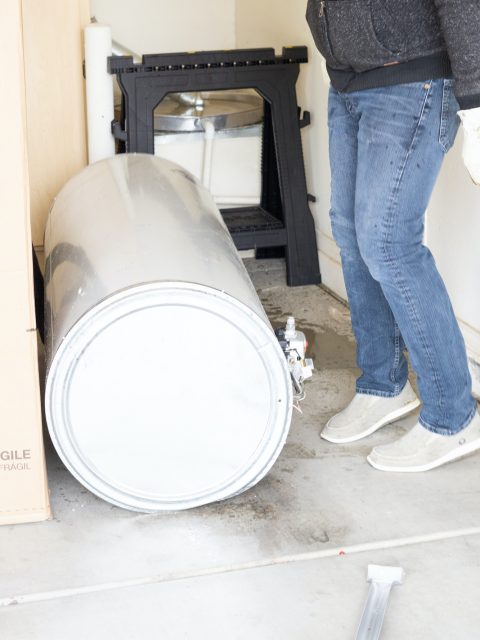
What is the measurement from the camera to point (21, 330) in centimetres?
185

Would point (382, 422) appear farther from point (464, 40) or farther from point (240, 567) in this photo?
point (464, 40)

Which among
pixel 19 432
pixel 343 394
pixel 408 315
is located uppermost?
pixel 408 315

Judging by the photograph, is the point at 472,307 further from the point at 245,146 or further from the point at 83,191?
the point at 245,146

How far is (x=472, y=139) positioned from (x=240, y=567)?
0.92 metres

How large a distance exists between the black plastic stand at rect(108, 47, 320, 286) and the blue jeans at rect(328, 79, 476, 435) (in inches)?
47.6

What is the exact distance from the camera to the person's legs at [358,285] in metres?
2.10

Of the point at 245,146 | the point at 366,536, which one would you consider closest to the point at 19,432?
the point at 366,536

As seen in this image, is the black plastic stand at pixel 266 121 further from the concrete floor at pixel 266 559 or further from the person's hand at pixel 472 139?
the person's hand at pixel 472 139

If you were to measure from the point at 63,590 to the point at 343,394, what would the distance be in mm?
1084

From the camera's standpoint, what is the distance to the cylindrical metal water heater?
1.87 m

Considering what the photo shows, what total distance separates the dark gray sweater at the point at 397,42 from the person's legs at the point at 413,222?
35 mm

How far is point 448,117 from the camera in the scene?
1.90 meters

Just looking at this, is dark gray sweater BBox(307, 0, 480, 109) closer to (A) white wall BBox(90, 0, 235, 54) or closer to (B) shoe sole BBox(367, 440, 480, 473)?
(B) shoe sole BBox(367, 440, 480, 473)

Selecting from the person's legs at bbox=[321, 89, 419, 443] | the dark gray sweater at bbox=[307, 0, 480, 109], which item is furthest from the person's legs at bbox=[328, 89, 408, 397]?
the dark gray sweater at bbox=[307, 0, 480, 109]
